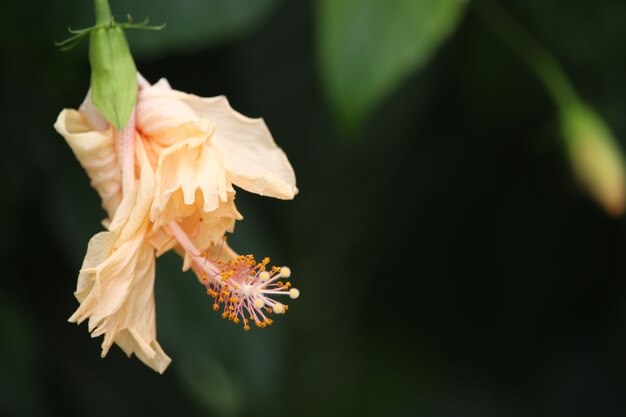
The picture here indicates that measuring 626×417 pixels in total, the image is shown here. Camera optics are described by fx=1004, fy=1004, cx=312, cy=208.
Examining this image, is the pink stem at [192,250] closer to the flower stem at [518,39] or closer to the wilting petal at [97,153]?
the wilting petal at [97,153]

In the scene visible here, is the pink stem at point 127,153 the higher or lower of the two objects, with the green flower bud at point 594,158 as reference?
lower

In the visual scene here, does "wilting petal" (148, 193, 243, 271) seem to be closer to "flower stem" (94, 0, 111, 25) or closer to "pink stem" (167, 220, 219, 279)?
"pink stem" (167, 220, 219, 279)

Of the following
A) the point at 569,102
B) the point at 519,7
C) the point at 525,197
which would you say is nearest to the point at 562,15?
the point at 519,7

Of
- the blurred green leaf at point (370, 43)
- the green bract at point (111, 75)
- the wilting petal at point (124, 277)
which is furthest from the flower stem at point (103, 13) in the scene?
the blurred green leaf at point (370, 43)

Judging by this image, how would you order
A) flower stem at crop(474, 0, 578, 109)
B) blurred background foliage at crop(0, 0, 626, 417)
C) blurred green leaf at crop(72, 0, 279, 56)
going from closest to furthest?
blurred green leaf at crop(72, 0, 279, 56) → blurred background foliage at crop(0, 0, 626, 417) → flower stem at crop(474, 0, 578, 109)

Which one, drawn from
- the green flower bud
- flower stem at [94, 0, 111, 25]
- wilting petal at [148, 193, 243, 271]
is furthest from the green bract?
the green flower bud

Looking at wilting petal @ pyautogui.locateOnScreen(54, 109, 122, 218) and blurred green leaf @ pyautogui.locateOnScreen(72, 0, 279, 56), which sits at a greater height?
blurred green leaf @ pyautogui.locateOnScreen(72, 0, 279, 56)

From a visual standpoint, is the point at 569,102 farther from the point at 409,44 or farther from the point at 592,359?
the point at 592,359
